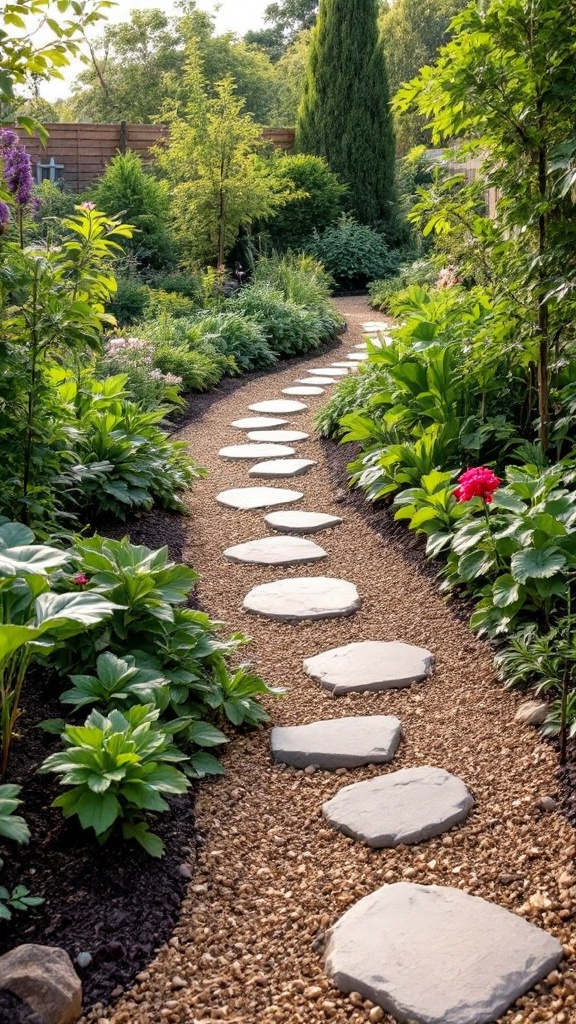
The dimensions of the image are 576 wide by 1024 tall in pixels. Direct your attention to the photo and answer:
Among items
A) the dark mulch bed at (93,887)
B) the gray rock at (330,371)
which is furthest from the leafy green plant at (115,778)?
the gray rock at (330,371)

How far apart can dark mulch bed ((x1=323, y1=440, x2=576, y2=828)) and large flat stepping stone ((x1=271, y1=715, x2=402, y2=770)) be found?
0.46 metres

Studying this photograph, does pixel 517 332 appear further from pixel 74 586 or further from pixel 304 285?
pixel 304 285

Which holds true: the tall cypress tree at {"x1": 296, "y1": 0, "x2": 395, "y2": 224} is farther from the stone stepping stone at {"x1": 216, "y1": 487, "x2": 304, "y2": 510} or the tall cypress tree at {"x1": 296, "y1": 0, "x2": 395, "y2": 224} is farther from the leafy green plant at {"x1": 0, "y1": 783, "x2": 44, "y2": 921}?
the leafy green plant at {"x1": 0, "y1": 783, "x2": 44, "y2": 921}

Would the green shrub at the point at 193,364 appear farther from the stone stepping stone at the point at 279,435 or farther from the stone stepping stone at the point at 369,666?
the stone stepping stone at the point at 369,666

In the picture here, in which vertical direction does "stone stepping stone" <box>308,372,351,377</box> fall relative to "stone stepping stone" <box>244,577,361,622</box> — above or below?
above

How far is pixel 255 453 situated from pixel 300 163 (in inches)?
416

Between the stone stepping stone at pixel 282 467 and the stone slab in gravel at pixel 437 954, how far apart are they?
11.9ft

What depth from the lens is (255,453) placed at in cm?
581

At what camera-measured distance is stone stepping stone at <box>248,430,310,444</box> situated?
6.15 meters

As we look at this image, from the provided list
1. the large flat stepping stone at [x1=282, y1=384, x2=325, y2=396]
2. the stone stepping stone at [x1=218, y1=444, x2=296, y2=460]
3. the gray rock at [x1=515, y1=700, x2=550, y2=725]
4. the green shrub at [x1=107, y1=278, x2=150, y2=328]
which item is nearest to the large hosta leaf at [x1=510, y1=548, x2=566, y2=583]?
the gray rock at [x1=515, y1=700, x2=550, y2=725]

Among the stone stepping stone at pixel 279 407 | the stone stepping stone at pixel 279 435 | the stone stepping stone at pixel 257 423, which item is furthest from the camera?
the stone stepping stone at pixel 279 407

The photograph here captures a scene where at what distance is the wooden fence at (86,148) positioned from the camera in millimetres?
14281

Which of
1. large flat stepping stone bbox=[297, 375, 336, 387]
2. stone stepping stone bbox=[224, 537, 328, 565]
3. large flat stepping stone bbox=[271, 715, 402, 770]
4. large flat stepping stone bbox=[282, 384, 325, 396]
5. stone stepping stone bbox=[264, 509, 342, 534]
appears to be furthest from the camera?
large flat stepping stone bbox=[297, 375, 336, 387]

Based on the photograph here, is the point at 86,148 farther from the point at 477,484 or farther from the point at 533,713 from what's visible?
the point at 533,713
